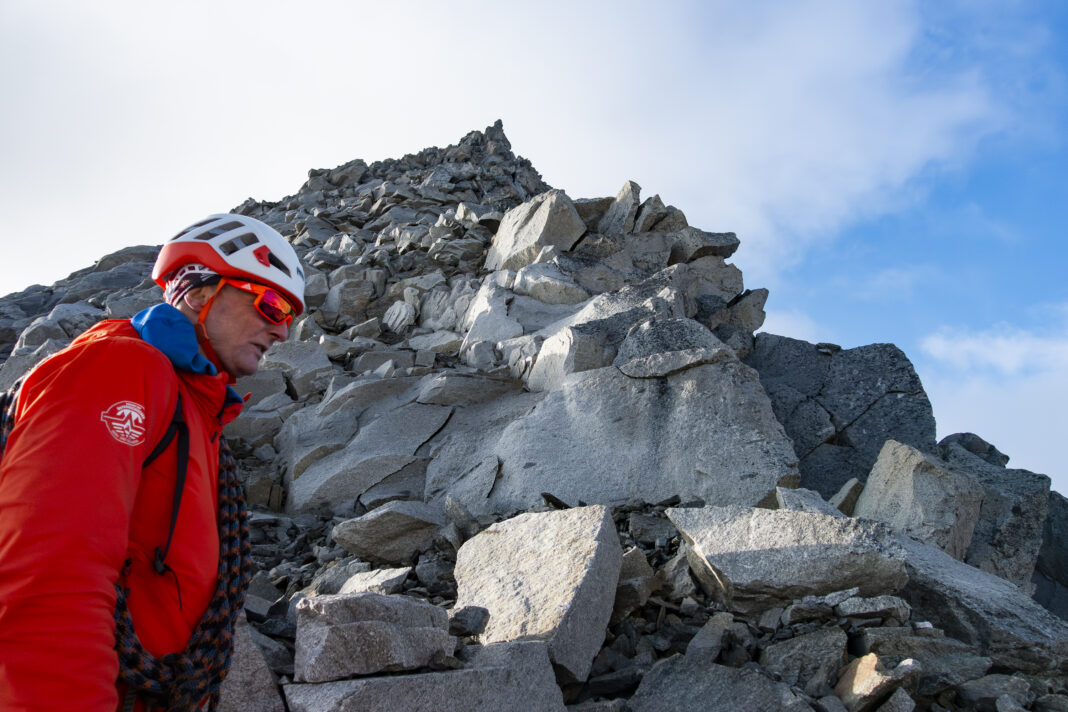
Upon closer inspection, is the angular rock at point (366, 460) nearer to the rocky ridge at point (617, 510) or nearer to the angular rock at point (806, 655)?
the rocky ridge at point (617, 510)

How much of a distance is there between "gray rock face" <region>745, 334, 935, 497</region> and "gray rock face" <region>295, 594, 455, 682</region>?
5.54 metres

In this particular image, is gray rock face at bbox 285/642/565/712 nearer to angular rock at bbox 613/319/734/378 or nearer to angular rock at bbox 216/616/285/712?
angular rock at bbox 216/616/285/712

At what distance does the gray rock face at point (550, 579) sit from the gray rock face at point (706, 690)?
14.4 inches

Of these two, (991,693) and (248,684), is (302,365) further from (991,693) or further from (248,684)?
(991,693)

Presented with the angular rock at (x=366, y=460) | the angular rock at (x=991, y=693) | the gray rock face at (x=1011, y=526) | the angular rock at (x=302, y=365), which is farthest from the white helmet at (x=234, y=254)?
the angular rock at (x=302, y=365)

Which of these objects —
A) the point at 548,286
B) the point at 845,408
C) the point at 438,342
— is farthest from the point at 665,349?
the point at 438,342

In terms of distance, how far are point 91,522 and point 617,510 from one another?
4.80 meters

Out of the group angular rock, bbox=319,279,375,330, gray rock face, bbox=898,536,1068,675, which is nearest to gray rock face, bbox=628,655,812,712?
gray rock face, bbox=898,536,1068,675

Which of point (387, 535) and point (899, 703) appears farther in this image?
point (387, 535)

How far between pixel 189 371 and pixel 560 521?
3.02 meters

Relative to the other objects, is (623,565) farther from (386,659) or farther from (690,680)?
(386,659)

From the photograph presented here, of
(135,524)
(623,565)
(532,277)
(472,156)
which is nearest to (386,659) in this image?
(135,524)

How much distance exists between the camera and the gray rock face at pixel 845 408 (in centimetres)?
777

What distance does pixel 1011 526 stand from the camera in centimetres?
644
